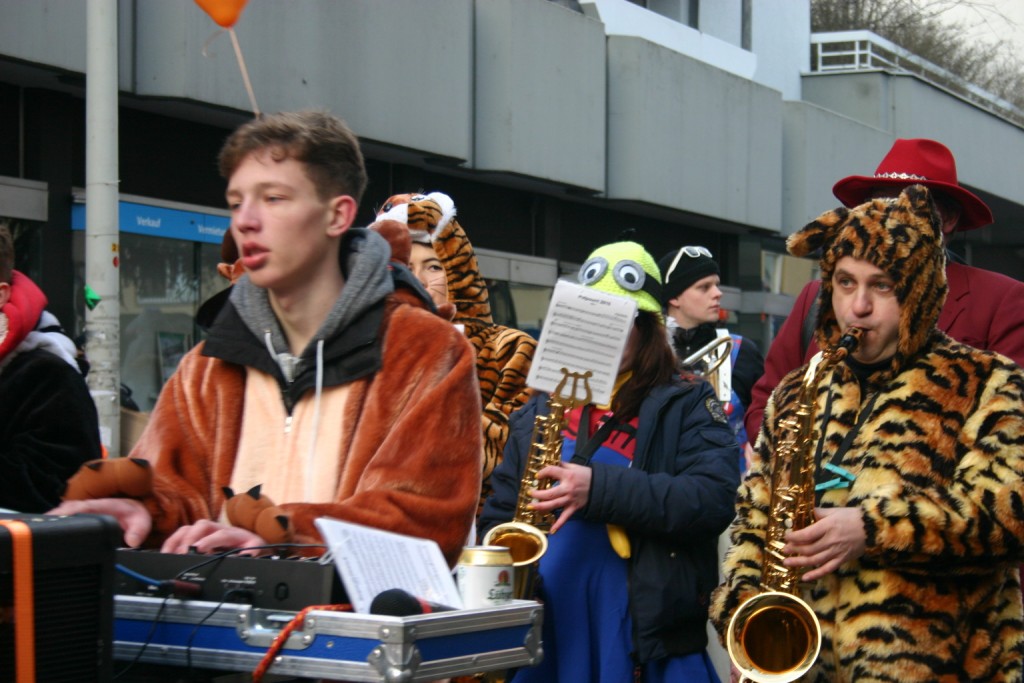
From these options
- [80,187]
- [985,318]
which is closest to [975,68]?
[80,187]

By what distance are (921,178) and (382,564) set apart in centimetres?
321

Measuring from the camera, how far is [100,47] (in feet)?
35.6

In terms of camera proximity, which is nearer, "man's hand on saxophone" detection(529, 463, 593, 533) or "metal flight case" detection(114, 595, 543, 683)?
"metal flight case" detection(114, 595, 543, 683)

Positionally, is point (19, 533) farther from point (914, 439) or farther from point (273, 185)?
point (914, 439)

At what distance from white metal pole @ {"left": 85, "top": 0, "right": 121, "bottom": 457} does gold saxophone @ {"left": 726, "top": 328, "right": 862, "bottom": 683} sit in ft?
26.0

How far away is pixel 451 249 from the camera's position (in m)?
6.14

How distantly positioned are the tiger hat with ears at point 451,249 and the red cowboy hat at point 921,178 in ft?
5.11

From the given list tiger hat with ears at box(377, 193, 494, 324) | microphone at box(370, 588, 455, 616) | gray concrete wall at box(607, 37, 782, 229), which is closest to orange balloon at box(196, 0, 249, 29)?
tiger hat with ears at box(377, 193, 494, 324)

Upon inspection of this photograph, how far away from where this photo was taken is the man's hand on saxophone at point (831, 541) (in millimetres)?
3727

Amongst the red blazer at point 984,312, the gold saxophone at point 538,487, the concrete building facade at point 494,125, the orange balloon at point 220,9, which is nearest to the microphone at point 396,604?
the gold saxophone at point 538,487

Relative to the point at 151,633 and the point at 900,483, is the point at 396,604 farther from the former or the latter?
the point at 900,483

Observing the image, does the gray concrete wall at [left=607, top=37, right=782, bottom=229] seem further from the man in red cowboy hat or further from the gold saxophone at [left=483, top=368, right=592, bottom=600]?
the gold saxophone at [left=483, top=368, right=592, bottom=600]

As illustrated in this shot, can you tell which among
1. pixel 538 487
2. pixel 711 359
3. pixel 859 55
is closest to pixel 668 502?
pixel 538 487

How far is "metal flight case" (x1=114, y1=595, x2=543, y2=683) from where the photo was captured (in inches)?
108
